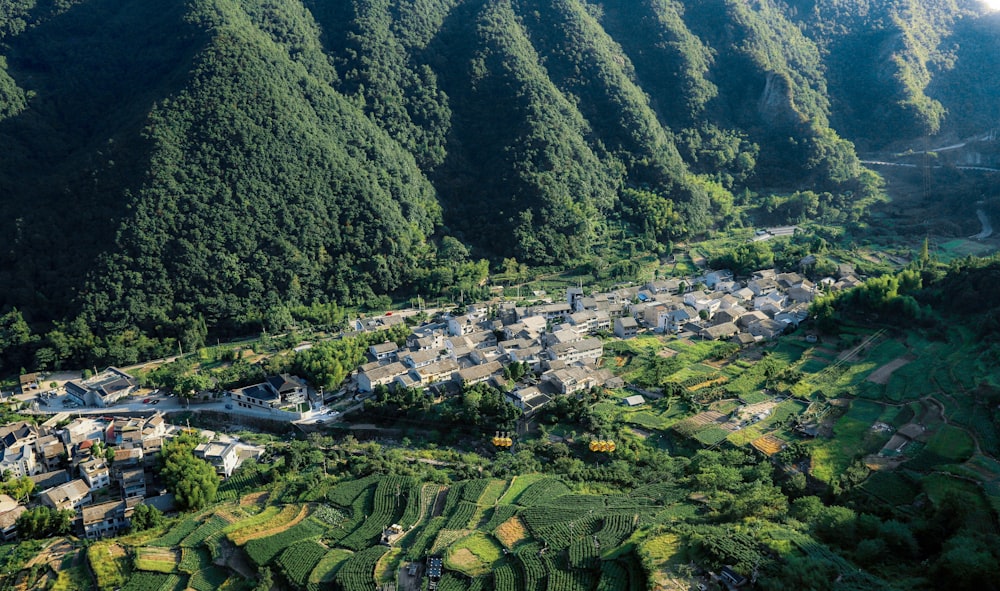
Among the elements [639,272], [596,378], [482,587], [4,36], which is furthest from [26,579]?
[4,36]

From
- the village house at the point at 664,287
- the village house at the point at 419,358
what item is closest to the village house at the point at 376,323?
the village house at the point at 419,358

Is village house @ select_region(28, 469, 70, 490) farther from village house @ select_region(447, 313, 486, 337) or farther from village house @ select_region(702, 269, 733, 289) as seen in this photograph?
village house @ select_region(702, 269, 733, 289)

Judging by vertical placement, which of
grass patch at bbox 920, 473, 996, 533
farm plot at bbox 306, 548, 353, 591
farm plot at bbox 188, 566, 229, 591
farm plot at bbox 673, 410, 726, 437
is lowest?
farm plot at bbox 188, 566, 229, 591

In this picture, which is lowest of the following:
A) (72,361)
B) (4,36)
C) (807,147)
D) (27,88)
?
(72,361)

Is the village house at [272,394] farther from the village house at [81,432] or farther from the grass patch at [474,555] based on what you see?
the grass patch at [474,555]

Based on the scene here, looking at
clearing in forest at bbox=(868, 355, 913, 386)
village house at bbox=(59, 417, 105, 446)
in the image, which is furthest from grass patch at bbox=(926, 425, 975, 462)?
village house at bbox=(59, 417, 105, 446)

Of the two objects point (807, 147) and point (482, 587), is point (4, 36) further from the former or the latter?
point (807, 147)
